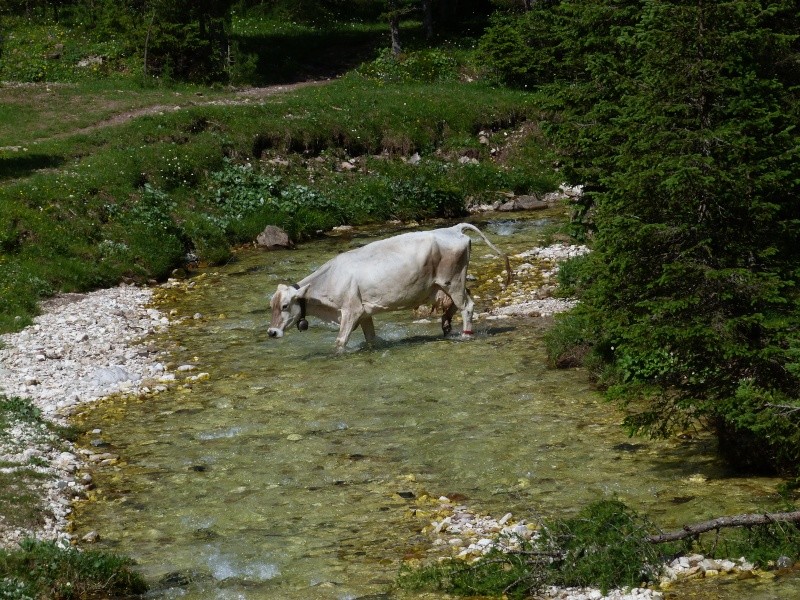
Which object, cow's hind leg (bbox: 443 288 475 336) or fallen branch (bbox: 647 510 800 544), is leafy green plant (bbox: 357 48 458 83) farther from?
fallen branch (bbox: 647 510 800 544)

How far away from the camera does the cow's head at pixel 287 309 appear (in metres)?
20.2

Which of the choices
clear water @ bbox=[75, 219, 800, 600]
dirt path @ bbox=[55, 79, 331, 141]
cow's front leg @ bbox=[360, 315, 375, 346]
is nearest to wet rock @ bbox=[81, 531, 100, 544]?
clear water @ bbox=[75, 219, 800, 600]

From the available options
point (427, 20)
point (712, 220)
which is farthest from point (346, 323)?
point (427, 20)

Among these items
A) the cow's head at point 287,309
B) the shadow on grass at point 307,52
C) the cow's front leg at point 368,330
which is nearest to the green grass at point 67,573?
the cow's head at point 287,309

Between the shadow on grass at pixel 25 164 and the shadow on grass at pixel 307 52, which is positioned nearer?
the shadow on grass at pixel 25 164

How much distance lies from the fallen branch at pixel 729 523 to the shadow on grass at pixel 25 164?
24.3 meters

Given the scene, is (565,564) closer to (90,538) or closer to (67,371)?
(90,538)

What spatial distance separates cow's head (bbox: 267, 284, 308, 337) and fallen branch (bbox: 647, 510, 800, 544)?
1130 cm

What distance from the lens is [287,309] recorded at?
20.4 metres

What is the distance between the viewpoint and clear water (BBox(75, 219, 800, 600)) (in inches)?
457

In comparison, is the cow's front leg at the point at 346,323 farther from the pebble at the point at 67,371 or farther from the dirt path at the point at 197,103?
Answer: the dirt path at the point at 197,103

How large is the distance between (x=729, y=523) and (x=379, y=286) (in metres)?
11.2

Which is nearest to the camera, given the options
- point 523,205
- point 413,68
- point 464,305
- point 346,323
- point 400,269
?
point 346,323

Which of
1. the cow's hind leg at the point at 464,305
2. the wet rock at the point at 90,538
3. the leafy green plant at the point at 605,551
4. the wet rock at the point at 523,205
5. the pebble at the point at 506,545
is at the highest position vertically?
the leafy green plant at the point at 605,551
